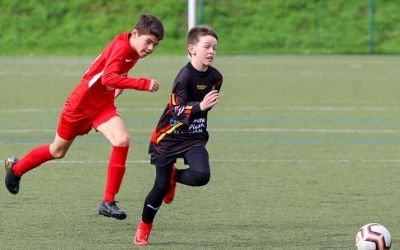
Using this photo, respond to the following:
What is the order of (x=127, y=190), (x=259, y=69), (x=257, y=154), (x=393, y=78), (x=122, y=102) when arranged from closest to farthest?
(x=127, y=190) → (x=257, y=154) → (x=122, y=102) → (x=393, y=78) → (x=259, y=69)

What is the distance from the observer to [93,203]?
9531 millimetres

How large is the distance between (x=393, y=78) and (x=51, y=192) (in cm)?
1503

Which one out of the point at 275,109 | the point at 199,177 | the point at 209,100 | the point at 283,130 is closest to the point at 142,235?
the point at 199,177

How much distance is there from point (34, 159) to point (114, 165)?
1172mm

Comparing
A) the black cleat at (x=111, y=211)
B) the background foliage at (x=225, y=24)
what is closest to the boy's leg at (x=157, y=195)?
the black cleat at (x=111, y=211)

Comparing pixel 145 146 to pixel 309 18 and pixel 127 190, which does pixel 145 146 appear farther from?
pixel 309 18

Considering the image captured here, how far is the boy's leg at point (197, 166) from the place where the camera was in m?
7.87

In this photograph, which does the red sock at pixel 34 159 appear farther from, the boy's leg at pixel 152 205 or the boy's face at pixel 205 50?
the boy's face at pixel 205 50

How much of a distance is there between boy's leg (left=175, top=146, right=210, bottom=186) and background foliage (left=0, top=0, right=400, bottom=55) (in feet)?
82.6

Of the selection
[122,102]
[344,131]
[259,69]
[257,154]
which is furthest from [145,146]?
[259,69]

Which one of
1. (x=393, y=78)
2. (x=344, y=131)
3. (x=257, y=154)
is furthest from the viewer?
(x=393, y=78)

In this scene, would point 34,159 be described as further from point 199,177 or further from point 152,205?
point 199,177

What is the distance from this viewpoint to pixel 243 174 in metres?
11.3

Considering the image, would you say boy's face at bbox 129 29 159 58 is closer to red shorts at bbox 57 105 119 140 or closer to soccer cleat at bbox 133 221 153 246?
red shorts at bbox 57 105 119 140
